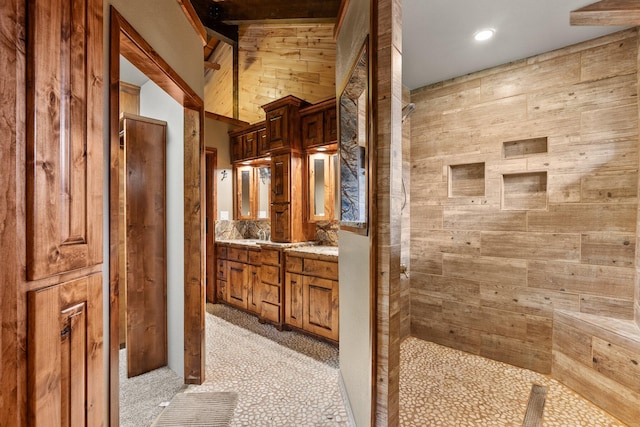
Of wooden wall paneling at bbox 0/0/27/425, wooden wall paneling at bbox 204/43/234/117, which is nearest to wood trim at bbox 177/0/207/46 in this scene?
wooden wall paneling at bbox 0/0/27/425

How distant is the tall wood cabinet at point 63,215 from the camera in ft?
2.49

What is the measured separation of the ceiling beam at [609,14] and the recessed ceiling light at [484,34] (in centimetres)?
44

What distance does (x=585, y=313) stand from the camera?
2.14 metres

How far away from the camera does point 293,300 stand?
9.75ft

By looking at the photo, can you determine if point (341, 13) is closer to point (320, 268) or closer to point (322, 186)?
point (322, 186)

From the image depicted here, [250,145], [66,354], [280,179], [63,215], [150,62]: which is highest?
[250,145]

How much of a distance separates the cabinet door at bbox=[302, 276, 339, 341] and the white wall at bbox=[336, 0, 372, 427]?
631 millimetres

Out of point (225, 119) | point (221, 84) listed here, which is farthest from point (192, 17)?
point (221, 84)

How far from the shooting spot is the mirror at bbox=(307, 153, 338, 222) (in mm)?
3189

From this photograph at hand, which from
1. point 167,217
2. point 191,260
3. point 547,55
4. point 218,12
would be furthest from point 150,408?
point 218,12

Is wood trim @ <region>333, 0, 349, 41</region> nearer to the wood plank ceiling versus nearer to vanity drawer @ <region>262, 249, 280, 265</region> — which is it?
the wood plank ceiling

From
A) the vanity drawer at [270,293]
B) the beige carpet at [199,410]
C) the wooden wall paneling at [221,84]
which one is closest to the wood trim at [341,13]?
the vanity drawer at [270,293]

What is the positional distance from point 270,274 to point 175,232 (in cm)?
122

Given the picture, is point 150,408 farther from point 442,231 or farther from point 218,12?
point 218,12
